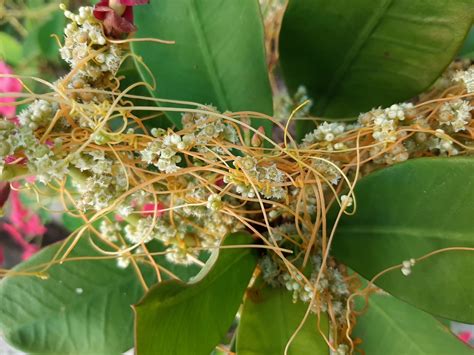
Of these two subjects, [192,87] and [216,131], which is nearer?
[216,131]

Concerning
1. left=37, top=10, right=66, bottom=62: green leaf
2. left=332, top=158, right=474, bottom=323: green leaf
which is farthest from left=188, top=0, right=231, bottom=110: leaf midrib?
left=37, top=10, right=66, bottom=62: green leaf

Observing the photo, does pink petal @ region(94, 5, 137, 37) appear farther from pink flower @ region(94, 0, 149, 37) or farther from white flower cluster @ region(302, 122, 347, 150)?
white flower cluster @ region(302, 122, 347, 150)

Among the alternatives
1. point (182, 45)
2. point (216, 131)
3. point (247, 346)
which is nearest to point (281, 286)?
point (247, 346)

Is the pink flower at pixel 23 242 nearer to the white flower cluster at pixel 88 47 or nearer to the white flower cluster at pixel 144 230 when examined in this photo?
the white flower cluster at pixel 144 230

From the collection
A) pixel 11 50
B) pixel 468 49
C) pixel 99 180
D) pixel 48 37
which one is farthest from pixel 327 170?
pixel 11 50

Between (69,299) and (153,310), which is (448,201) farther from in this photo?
(69,299)
